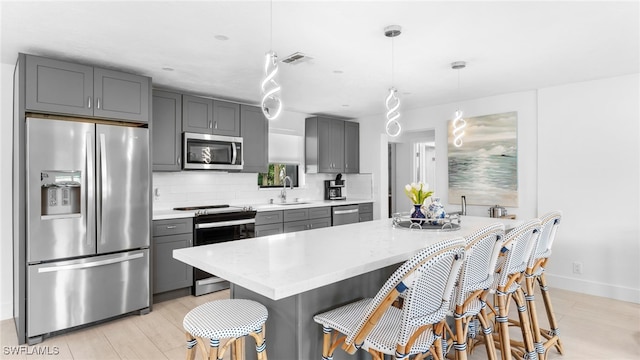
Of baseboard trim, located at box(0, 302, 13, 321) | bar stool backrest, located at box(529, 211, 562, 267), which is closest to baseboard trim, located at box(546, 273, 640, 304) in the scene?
bar stool backrest, located at box(529, 211, 562, 267)

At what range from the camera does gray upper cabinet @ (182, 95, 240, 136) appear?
4270 mm

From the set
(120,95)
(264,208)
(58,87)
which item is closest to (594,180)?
(264,208)

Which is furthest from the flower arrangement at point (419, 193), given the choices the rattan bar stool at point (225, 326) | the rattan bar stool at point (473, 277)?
the rattan bar stool at point (225, 326)

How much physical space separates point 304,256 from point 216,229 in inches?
99.6

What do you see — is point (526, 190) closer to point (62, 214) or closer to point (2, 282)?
point (62, 214)

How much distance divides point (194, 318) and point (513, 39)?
2993 millimetres

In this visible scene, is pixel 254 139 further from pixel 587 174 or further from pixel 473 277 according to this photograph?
pixel 587 174

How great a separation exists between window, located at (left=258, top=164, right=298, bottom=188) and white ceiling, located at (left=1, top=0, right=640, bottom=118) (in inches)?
64.1

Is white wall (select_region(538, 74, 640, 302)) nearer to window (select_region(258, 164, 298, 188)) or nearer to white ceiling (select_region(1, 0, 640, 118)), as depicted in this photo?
white ceiling (select_region(1, 0, 640, 118))

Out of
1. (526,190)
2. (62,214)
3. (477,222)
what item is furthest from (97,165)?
(526,190)

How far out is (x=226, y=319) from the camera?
165cm

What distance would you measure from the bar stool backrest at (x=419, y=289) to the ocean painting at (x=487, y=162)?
143 inches

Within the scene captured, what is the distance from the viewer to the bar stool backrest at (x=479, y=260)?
172 centimetres

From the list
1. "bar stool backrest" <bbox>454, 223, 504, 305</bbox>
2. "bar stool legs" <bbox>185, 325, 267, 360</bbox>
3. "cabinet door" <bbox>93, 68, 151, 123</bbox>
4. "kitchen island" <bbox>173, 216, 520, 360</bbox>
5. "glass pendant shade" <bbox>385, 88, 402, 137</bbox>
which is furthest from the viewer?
"cabinet door" <bbox>93, 68, 151, 123</bbox>
